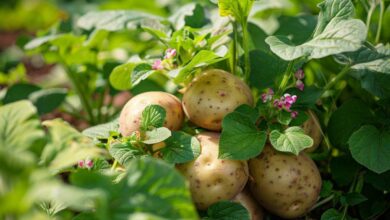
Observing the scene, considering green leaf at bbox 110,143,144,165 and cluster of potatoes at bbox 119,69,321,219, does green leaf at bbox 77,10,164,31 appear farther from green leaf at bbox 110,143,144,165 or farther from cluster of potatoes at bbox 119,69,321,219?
green leaf at bbox 110,143,144,165

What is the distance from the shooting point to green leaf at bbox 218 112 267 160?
127 centimetres

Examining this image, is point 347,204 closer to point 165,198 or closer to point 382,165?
point 382,165

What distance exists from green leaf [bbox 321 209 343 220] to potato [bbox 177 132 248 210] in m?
0.25

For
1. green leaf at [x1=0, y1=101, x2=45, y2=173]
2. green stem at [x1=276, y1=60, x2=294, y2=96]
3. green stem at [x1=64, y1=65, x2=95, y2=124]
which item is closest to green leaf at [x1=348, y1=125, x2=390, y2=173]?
green stem at [x1=276, y1=60, x2=294, y2=96]

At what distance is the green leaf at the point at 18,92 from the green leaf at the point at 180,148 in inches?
36.1

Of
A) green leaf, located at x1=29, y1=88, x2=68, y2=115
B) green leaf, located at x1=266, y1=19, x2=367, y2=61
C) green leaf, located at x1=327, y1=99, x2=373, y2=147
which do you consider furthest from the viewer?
green leaf, located at x1=29, y1=88, x2=68, y2=115

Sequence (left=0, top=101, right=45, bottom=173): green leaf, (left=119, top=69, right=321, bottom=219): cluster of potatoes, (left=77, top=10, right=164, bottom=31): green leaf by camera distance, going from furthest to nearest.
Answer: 1. (left=77, top=10, right=164, bottom=31): green leaf
2. (left=119, top=69, right=321, bottom=219): cluster of potatoes
3. (left=0, top=101, right=45, bottom=173): green leaf

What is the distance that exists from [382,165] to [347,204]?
16 centimetres

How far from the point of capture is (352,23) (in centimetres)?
123

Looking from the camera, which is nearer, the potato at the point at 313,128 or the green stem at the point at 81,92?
the potato at the point at 313,128

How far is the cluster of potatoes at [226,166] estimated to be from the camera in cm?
128

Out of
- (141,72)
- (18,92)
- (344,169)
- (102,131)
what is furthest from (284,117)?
(18,92)

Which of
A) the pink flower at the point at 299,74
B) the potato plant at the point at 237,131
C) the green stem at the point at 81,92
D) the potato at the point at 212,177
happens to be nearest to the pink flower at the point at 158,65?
the potato plant at the point at 237,131

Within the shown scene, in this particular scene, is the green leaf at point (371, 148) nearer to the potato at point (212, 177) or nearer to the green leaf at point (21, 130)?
the potato at point (212, 177)
